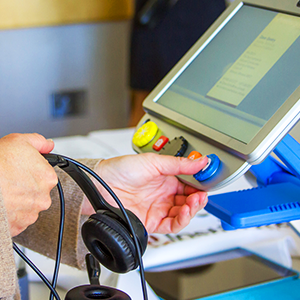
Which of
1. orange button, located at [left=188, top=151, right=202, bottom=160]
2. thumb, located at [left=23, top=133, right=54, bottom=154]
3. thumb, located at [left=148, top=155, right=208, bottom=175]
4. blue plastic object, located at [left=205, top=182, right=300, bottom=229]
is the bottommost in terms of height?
blue plastic object, located at [left=205, top=182, right=300, bottom=229]

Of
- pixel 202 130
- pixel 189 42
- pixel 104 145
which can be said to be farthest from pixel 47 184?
pixel 189 42

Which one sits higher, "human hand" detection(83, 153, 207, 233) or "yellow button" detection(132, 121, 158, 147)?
"yellow button" detection(132, 121, 158, 147)

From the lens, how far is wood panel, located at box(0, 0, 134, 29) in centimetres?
165

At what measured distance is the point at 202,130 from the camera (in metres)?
0.54

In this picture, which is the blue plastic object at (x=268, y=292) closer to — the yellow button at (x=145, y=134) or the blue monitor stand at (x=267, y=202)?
the blue monitor stand at (x=267, y=202)

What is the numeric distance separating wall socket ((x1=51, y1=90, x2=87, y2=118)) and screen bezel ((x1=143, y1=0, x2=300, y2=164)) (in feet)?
4.46

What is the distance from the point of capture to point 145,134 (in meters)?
0.60

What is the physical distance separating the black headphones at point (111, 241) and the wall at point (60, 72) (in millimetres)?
1463

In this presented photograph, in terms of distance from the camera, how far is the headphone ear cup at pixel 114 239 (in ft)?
1.31

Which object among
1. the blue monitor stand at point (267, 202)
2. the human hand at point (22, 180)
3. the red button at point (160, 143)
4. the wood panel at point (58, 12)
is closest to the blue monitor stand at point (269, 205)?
the blue monitor stand at point (267, 202)

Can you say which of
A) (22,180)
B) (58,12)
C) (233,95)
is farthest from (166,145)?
(58,12)

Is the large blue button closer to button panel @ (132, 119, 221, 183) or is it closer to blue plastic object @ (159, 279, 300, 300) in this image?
button panel @ (132, 119, 221, 183)

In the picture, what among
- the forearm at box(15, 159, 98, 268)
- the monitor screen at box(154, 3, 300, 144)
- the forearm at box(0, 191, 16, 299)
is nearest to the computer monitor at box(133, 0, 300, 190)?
the monitor screen at box(154, 3, 300, 144)

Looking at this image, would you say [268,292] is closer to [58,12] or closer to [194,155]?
[194,155]
